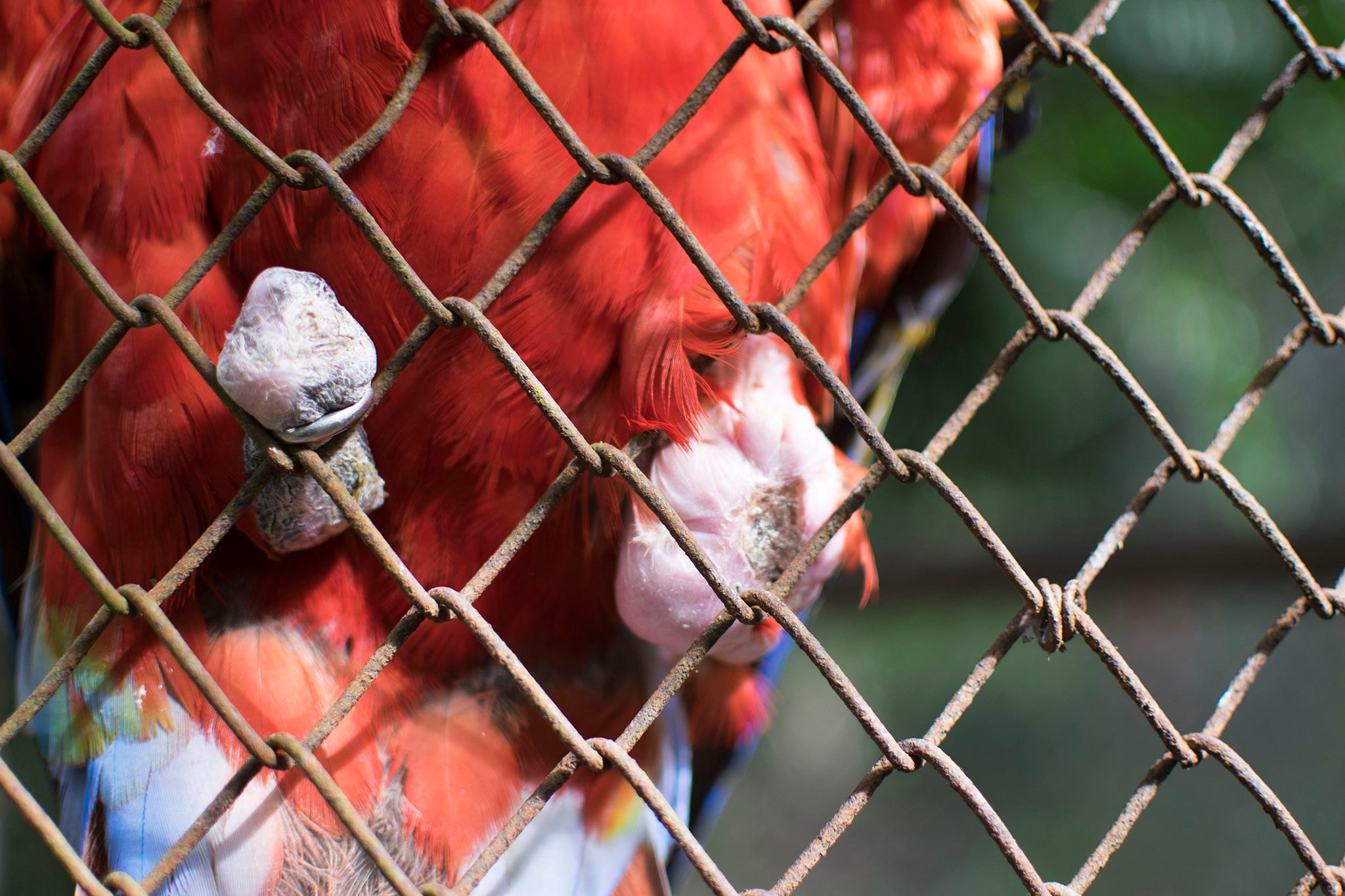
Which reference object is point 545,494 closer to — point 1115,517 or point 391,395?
point 391,395

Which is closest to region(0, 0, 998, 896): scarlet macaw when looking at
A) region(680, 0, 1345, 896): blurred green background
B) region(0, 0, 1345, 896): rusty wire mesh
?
region(0, 0, 1345, 896): rusty wire mesh

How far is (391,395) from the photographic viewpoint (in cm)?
63

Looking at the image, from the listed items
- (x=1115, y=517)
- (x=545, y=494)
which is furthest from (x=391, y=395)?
(x=1115, y=517)

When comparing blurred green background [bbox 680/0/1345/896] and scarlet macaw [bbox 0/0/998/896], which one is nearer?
scarlet macaw [bbox 0/0/998/896]

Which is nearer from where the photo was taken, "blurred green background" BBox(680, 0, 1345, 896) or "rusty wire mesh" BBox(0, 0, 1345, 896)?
"rusty wire mesh" BBox(0, 0, 1345, 896)

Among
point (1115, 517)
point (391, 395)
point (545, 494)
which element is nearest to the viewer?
point (545, 494)

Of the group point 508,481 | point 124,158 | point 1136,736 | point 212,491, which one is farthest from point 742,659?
point 1136,736

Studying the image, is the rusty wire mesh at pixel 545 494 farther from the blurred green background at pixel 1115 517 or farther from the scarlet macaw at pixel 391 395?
the blurred green background at pixel 1115 517

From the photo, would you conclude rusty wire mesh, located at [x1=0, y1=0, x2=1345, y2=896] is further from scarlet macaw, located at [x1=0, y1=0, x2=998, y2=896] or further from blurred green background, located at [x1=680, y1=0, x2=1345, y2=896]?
blurred green background, located at [x1=680, y1=0, x2=1345, y2=896]

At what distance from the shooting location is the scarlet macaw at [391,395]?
0.59m

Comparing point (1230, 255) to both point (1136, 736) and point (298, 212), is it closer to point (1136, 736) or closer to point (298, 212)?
point (1136, 736)

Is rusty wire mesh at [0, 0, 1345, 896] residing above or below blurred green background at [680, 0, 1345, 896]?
below

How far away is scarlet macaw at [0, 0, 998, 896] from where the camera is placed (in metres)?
0.59

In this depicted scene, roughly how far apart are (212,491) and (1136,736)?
2257mm
